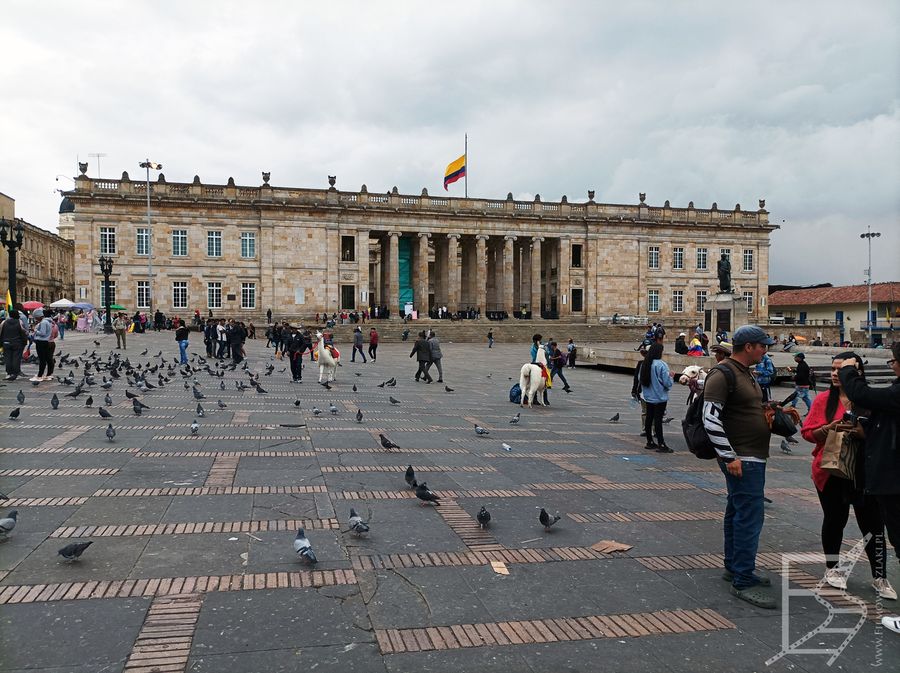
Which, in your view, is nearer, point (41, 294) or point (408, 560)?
point (408, 560)

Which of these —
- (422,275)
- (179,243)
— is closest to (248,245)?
(179,243)

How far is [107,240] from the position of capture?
4862 centimetres

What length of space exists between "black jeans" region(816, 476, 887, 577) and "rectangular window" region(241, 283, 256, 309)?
1980 inches

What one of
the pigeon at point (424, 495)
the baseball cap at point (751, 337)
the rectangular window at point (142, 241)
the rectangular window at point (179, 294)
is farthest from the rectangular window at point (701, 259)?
the baseball cap at point (751, 337)

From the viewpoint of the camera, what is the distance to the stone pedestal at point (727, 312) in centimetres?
3359

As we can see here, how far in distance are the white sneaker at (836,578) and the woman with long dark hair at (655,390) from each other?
5.31 metres

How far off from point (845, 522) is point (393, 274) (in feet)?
171

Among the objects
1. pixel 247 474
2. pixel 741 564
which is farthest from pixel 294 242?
pixel 741 564

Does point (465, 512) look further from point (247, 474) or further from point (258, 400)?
point (258, 400)

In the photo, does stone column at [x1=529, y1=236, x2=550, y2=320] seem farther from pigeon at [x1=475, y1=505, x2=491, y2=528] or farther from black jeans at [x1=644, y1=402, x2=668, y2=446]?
pigeon at [x1=475, y1=505, x2=491, y2=528]

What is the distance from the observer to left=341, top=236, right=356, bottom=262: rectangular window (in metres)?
54.5

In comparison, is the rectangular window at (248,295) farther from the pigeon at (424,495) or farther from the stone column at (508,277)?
the pigeon at (424,495)

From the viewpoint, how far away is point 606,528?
609 centimetres

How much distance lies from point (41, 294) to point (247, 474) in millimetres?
83115
